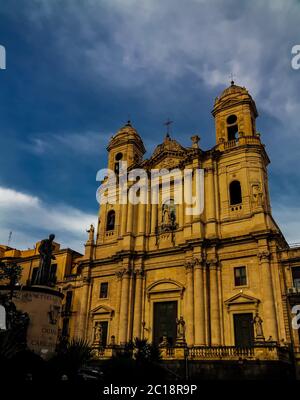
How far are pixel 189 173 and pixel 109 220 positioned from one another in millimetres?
9159

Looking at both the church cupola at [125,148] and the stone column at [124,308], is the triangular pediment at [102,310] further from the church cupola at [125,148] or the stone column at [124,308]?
the church cupola at [125,148]

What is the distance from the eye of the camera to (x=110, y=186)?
36.3 m

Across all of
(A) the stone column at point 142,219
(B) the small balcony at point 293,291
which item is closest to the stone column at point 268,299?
(B) the small balcony at point 293,291

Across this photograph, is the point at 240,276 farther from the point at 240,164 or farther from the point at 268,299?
the point at 240,164

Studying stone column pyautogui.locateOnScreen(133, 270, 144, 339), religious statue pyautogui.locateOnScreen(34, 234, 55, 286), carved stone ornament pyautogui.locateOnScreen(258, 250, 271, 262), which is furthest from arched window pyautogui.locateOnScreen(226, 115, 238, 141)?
religious statue pyautogui.locateOnScreen(34, 234, 55, 286)

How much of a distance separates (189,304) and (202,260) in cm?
323

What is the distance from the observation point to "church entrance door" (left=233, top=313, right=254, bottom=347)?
2348 centimetres

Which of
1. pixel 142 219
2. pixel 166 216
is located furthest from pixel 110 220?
pixel 166 216

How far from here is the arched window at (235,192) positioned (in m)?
29.2

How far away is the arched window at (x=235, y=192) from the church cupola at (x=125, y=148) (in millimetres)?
11599
